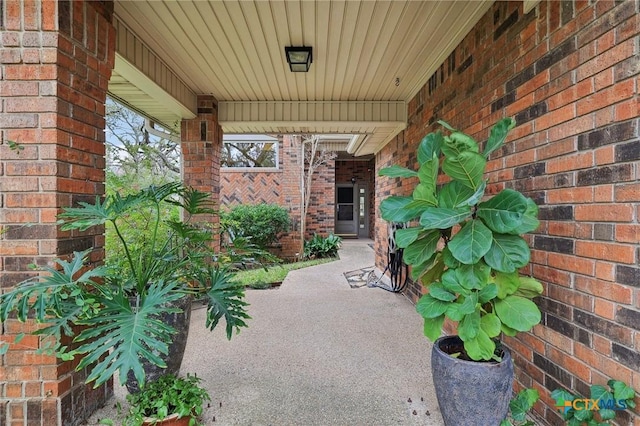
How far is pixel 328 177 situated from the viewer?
10234 mm

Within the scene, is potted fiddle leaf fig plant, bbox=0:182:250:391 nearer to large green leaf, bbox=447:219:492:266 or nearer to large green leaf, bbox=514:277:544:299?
large green leaf, bbox=447:219:492:266

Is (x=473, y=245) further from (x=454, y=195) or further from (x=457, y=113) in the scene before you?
(x=457, y=113)

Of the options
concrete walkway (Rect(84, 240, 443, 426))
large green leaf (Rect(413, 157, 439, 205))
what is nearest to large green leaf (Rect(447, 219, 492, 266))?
large green leaf (Rect(413, 157, 439, 205))

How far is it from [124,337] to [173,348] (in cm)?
74

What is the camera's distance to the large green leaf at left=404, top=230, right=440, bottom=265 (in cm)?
178

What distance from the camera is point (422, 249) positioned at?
179 cm

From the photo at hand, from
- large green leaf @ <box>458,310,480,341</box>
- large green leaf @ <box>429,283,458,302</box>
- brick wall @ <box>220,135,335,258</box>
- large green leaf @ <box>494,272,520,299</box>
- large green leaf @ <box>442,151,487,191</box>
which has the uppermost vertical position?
brick wall @ <box>220,135,335,258</box>

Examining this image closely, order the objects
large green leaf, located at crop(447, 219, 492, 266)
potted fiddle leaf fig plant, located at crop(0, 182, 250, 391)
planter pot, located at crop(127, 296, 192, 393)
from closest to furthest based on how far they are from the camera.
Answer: potted fiddle leaf fig plant, located at crop(0, 182, 250, 391)
large green leaf, located at crop(447, 219, 492, 266)
planter pot, located at crop(127, 296, 192, 393)

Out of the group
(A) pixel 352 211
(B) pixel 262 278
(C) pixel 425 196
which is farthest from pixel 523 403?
(A) pixel 352 211

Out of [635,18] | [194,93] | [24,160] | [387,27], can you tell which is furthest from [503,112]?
[194,93]

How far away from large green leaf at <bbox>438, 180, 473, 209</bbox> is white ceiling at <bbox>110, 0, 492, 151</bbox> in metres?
1.52

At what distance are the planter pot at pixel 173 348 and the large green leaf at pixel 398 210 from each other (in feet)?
4.44

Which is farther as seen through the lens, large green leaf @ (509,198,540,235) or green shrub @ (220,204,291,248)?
green shrub @ (220,204,291,248)

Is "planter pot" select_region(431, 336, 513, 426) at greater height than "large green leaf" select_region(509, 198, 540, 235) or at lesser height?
lesser
